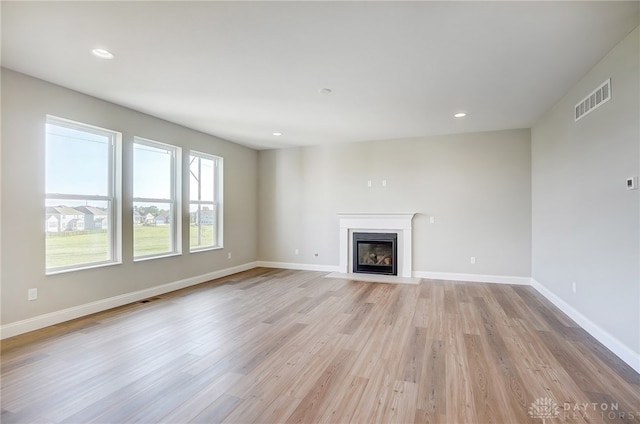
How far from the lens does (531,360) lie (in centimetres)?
261

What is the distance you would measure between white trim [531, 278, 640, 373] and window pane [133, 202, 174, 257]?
18.3 ft

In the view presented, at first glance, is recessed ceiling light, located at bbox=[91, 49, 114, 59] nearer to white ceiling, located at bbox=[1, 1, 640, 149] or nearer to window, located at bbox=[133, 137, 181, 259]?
white ceiling, located at bbox=[1, 1, 640, 149]

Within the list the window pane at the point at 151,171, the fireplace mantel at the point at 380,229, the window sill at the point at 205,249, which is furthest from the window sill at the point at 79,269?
the fireplace mantel at the point at 380,229

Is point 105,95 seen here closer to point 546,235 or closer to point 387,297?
point 387,297

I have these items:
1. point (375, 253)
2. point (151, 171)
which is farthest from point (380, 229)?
point (151, 171)

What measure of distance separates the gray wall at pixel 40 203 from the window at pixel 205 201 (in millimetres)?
569

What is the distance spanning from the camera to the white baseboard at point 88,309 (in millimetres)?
3158

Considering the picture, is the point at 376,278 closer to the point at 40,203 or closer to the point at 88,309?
the point at 88,309

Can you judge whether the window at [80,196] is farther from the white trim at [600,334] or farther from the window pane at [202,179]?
the white trim at [600,334]

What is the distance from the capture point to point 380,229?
6.23 metres

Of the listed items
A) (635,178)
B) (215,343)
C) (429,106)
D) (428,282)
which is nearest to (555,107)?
(429,106)

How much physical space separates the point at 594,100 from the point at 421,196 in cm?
312

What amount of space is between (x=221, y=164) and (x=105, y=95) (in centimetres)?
255

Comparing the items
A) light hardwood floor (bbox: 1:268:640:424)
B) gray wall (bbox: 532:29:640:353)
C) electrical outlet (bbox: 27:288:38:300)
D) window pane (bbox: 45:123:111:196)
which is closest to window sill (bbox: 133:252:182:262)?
light hardwood floor (bbox: 1:268:640:424)
